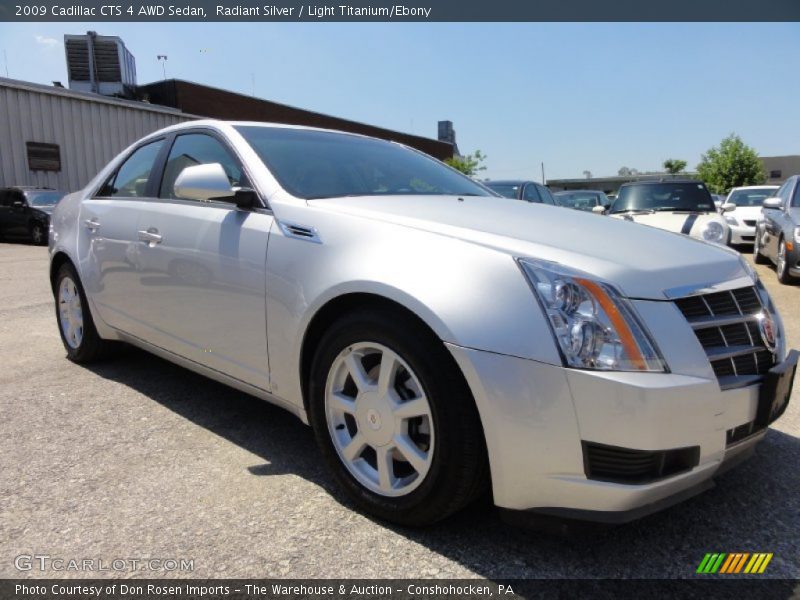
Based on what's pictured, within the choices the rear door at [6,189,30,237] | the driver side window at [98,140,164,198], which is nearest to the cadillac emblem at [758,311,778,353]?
the driver side window at [98,140,164,198]

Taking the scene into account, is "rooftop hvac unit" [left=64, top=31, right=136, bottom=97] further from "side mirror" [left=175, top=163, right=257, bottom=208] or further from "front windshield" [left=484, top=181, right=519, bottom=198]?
"side mirror" [left=175, top=163, right=257, bottom=208]

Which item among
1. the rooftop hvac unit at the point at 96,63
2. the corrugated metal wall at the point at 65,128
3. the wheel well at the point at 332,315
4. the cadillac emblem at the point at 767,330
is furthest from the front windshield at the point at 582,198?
the rooftop hvac unit at the point at 96,63

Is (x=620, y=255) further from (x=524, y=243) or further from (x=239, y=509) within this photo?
(x=239, y=509)

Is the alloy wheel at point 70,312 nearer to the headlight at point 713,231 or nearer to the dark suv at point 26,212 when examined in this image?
the headlight at point 713,231

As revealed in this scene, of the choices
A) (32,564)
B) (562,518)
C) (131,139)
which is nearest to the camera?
(562,518)

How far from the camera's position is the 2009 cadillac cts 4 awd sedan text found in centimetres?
173

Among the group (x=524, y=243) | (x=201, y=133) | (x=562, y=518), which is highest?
(x=201, y=133)

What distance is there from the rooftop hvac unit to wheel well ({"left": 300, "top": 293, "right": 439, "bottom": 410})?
2426 cm

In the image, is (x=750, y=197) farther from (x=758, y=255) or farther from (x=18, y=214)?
(x=18, y=214)

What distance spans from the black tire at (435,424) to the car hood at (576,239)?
382mm

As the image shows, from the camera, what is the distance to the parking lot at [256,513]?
196 centimetres

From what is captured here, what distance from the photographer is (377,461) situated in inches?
86.1

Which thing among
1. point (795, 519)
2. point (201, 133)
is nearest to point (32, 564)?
point (201, 133)

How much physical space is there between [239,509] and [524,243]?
1.47m
